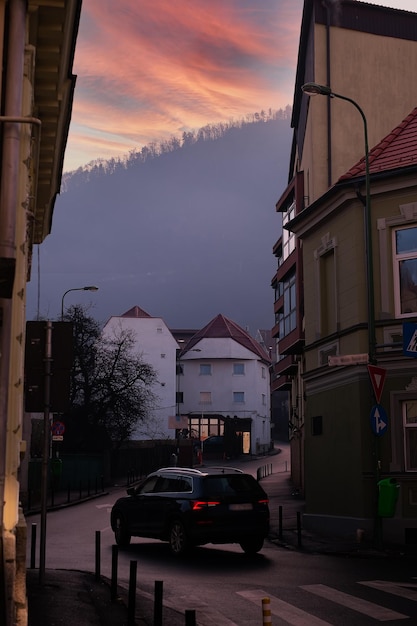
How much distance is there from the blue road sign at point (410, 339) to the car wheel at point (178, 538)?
5845mm

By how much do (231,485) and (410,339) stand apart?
5.22 m

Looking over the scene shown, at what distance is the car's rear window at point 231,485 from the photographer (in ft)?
58.9

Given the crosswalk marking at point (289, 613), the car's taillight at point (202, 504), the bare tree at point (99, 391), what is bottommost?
the crosswalk marking at point (289, 613)

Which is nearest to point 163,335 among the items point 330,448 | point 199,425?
point 199,425

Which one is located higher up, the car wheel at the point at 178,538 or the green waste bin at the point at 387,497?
the green waste bin at the point at 387,497

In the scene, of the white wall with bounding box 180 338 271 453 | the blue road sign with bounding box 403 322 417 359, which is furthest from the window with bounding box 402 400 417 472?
the white wall with bounding box 180 338 271 453

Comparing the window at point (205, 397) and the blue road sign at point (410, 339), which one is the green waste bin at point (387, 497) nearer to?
the blue road sign at point (410, 339)

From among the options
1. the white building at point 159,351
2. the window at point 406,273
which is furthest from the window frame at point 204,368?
the window at point 406,273

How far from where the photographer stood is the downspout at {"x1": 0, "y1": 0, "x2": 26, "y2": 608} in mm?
8680

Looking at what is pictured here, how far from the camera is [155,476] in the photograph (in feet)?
64.6

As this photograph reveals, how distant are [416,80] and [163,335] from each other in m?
73.1

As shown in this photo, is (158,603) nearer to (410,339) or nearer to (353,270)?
(410,339)

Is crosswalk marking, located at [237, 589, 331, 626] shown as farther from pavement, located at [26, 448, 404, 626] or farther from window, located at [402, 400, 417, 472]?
window, located at [402, 400, 417, 472]

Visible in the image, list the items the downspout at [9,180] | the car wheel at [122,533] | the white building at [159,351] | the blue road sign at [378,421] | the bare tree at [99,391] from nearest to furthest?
1. the downspout at [9,180]
2. the blue road sign at [378,421]
3. the car wheel at [122,533]
4. the bare tree at [99,391]
5. the white building at [159,351]
